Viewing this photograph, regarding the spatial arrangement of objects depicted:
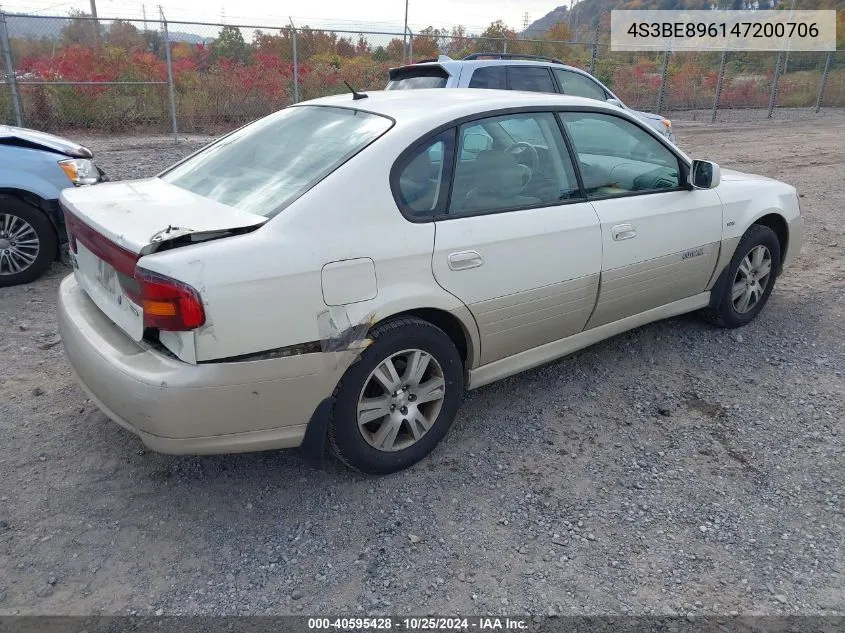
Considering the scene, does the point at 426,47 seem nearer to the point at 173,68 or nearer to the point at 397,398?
the point at 173,68

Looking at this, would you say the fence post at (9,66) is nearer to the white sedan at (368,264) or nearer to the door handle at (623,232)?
the white sedan at (368,264)

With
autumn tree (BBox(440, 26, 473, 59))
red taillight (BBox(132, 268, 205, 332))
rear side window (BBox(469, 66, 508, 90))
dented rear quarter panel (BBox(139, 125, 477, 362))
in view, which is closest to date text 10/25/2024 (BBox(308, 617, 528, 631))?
dented rear quarter panel (BBox(139, 125, 477, 362))

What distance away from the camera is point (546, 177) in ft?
11.7

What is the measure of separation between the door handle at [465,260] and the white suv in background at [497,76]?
5.19 metres

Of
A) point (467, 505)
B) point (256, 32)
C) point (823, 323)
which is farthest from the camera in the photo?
point (256, 32)

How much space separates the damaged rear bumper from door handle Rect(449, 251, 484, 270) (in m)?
0.70

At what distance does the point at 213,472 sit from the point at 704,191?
3342 millimetres

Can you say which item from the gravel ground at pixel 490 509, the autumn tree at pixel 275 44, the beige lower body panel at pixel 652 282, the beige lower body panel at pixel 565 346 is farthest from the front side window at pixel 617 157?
the autumn tree at pixel 275 44

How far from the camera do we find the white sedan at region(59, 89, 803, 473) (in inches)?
101

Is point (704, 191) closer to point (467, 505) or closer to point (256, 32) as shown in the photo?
point (467, 505)

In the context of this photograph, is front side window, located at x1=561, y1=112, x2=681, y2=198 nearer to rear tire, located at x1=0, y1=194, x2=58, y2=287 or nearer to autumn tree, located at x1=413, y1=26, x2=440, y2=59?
rear tire, located at x1=0, y1=194, x2=58, y2=287

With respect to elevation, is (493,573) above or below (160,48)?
below

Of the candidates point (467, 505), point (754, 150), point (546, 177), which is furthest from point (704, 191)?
point (754, 150)

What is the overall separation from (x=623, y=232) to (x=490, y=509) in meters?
1.73
